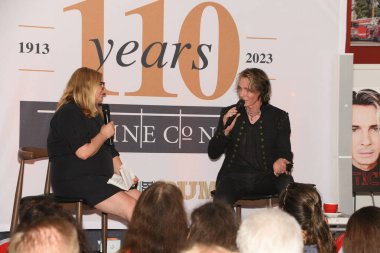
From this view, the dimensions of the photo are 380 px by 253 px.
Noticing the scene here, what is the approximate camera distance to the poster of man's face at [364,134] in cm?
602

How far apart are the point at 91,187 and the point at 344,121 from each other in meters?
2.44

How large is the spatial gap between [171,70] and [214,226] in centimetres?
326

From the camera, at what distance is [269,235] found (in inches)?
82.6

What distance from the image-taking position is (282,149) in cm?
488

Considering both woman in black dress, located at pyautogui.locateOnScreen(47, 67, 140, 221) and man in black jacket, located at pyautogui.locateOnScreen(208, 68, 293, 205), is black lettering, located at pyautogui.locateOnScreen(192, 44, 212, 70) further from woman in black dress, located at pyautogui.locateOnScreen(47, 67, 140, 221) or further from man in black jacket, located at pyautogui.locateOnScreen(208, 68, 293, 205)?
woman in black dress, located at pyautogui.locateOnScreen(47, 67, 140, 221)

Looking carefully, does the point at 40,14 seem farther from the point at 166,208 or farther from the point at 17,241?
the point at 17,241

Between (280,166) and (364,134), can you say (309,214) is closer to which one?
(280,166)

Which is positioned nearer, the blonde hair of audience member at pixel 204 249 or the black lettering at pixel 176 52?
the blonde hair of audience member at pixel 204 249

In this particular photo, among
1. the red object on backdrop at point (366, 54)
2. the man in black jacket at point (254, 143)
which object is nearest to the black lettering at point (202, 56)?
the man in black jacket at point (254, 143)

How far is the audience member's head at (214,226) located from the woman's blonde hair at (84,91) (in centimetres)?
208

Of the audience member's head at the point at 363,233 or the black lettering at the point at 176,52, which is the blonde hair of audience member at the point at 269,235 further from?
the black lettering at the point at 176,52

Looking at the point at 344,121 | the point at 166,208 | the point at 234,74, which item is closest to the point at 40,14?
the point at 234,74

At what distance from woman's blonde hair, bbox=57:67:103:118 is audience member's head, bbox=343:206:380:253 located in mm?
2252

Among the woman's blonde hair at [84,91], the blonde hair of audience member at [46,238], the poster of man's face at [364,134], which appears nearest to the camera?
the blonde hair of audience member at [46,238]
